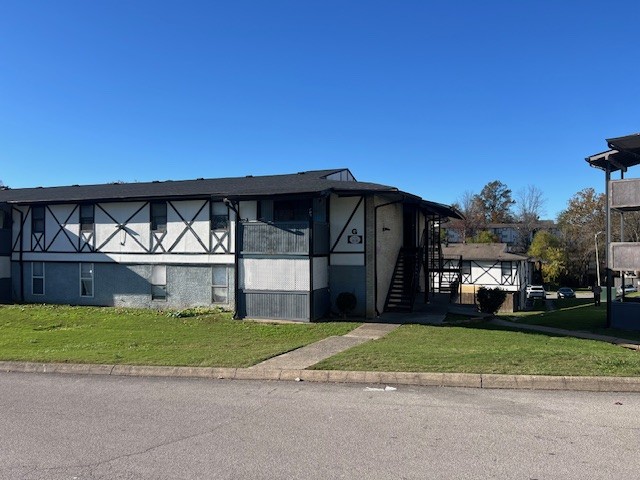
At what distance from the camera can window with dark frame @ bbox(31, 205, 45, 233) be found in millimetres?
22958

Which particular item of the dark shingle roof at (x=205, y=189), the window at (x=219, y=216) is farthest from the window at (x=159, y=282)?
the dark shingle roof at (x=205, y=189)

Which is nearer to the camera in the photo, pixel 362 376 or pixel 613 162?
pixel 362 376

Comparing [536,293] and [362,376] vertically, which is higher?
[362,376]

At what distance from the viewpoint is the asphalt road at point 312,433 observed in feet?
15.5

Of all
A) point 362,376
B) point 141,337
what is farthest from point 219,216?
point 362,376

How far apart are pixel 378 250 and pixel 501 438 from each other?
44.8ft

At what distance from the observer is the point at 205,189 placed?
21.4 m

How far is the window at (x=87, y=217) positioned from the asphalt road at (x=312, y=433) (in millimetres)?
15100

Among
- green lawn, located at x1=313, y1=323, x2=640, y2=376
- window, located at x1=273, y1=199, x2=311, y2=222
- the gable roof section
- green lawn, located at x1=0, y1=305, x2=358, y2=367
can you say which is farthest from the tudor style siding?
the gable roof section

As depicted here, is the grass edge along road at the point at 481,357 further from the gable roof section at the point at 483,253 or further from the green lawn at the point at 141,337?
the gable roof section at the point at 483,253

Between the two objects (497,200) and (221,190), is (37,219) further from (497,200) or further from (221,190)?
(497,200)

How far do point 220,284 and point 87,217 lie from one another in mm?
7104

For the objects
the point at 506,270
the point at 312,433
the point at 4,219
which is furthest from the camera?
the point at 506,270

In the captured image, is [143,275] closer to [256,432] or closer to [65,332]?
[65,332]
